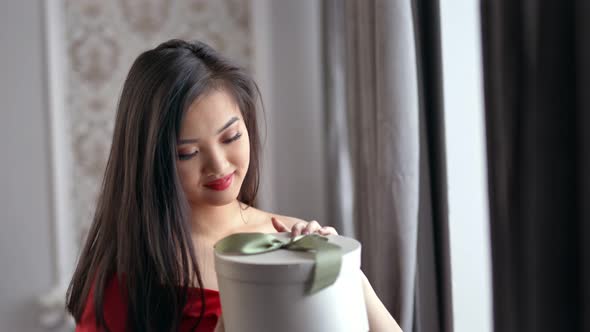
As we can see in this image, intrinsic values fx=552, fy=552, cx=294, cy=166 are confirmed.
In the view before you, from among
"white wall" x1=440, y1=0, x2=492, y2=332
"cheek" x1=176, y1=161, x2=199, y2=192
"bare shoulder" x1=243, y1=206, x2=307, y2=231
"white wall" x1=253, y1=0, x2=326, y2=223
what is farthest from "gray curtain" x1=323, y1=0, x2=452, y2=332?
"white wall" x1=253, y1=0, x2=326, y2=223

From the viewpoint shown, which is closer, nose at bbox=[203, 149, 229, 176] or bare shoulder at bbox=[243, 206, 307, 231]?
nose at bbox=[203, 149, 229, 176]

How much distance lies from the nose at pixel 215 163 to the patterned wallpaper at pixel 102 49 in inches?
52.8

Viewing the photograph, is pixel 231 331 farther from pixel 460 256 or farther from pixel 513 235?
pixel 460 256

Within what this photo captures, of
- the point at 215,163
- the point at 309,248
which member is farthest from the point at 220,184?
the point at 309,248

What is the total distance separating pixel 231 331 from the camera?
785 millimetres

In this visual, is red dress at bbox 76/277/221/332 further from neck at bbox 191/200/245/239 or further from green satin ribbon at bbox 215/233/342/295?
green satin ribbon at bbox 215/233/342/295

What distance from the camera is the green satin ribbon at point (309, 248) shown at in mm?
733

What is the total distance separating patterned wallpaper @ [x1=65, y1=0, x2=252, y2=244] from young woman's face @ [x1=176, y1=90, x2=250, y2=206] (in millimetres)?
1301

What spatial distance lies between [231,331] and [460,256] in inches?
31.0

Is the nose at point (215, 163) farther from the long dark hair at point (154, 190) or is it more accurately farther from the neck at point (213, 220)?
the neck at point (213, 220)

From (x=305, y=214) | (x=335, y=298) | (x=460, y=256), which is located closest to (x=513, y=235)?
(x=335, y=298)

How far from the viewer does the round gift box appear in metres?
0.74

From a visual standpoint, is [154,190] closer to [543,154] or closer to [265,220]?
[265,220]

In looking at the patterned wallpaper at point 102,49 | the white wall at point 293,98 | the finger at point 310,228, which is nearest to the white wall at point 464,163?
the finger at point 310,228
